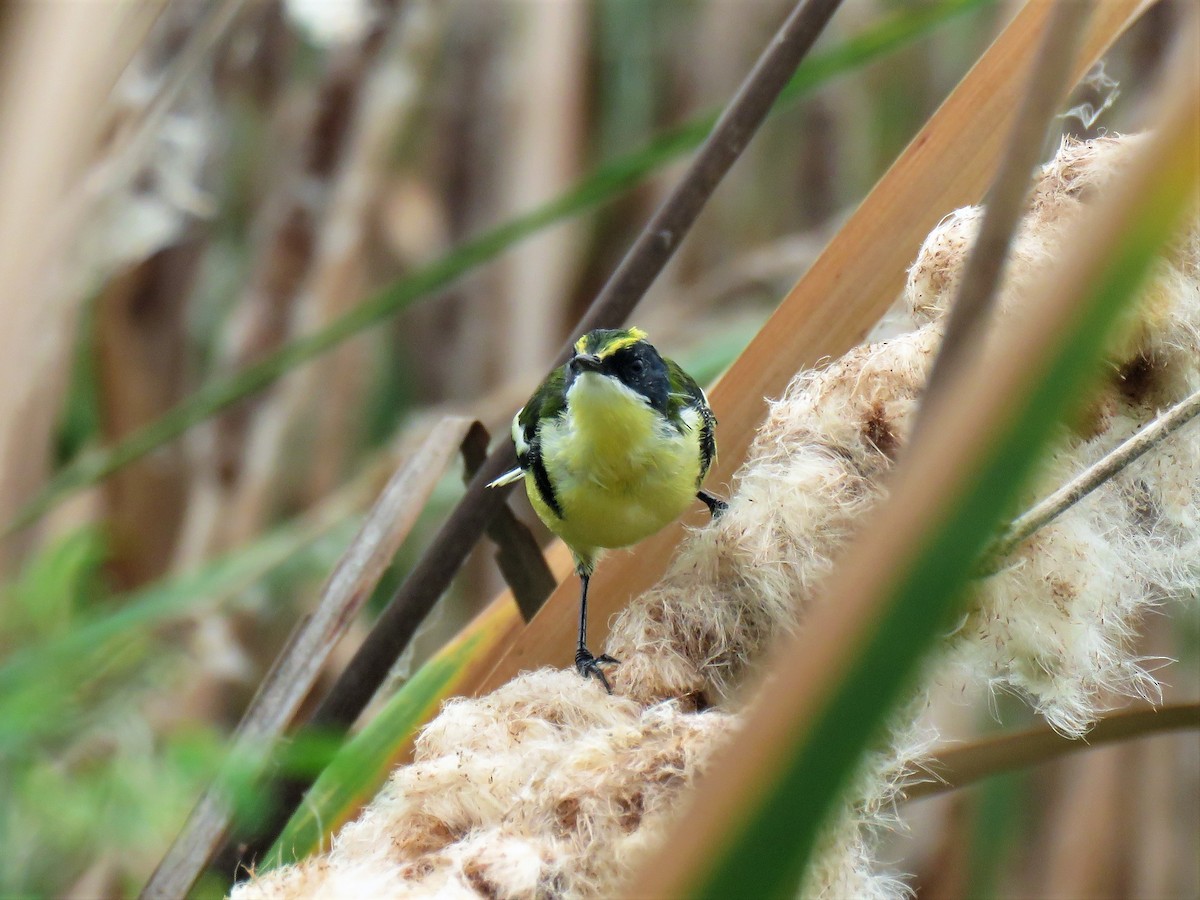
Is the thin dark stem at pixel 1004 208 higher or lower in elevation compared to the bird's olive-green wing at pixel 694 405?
higher

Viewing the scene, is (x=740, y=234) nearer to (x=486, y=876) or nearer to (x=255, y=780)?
(x=255, y=780)

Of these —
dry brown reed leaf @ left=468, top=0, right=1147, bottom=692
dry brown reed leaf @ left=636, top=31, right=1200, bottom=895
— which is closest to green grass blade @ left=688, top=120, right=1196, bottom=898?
dry brown reed leaf @ left=636, top=31, right=1200, bottom=895

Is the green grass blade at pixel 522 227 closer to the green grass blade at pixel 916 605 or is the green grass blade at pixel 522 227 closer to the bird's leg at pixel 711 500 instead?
the bird's leg at pixel 711 500

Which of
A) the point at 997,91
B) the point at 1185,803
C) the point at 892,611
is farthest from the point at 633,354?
the point at 1185,803

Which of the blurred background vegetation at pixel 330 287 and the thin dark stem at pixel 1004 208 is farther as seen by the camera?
the blurred background vegetation at pixel 330 287

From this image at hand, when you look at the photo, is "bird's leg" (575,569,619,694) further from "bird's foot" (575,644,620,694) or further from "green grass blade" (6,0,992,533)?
"green grass blade" (6,0,992,533)

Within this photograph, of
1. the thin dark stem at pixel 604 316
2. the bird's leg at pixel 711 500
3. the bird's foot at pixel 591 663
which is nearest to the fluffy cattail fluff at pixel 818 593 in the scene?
the bird's foot at pixel 591 663

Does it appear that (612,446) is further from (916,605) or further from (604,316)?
(916,605)
